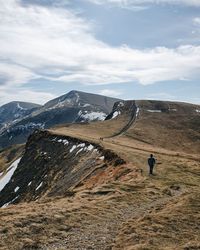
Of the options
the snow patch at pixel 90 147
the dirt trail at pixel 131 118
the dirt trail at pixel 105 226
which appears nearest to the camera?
the dirt trail at pixel 105 226

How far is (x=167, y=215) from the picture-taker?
2738 cm

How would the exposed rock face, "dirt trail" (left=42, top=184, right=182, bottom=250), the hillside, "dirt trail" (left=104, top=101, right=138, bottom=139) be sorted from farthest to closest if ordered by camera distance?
1. "dirt trail" (left=104, top=101, right=138, bottom=139)
2. the exposed rock face
3. the hillside
4. "dirt trail" (left=42, top=184, right=182, bottom=250)

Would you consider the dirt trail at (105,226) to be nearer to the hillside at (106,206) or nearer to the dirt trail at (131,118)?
the hillside at (106,206)

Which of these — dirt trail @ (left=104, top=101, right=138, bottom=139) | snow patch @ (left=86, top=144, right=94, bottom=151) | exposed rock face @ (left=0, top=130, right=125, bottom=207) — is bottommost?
exposed rock face @ (left=0, top=130, right=125, bottom=207)

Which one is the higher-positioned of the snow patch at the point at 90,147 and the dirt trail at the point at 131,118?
the dirt trail at the point at 131,118

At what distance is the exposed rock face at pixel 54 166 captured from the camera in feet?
192

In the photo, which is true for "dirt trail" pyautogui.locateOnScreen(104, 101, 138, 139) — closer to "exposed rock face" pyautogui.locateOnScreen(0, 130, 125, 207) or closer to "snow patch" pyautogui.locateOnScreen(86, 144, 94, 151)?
"exposed rock face" pyautogui.locateOnScreen(0, 130, 125, 207)

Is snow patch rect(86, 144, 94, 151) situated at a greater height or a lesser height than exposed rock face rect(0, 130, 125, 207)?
greater

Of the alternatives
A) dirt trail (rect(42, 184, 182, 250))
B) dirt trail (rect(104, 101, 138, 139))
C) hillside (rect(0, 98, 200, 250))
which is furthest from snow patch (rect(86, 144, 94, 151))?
dirt trail (rect(42, 184, 182, 250))

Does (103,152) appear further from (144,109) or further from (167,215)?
(144,109)

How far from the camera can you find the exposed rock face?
58.6m

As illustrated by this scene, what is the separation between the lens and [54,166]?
76.3m

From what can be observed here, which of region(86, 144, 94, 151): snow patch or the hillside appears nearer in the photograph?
the hillside

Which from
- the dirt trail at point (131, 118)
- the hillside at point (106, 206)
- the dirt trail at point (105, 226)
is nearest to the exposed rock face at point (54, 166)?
the hillside at point (106, 206)
